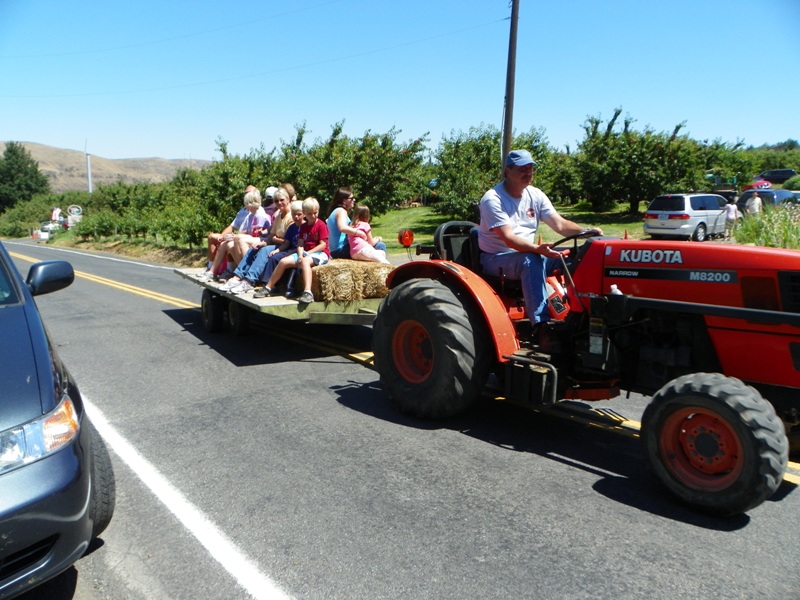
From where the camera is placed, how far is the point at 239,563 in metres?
3.25

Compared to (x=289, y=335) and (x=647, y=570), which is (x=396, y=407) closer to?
(x=647, y=570)

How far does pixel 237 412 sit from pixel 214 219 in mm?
17358

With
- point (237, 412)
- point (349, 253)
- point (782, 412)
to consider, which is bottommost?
point (237, 412)

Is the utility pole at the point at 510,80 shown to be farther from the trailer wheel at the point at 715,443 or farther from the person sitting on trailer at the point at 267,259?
the trailer wheel at the point at 715,443

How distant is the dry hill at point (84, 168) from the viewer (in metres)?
142

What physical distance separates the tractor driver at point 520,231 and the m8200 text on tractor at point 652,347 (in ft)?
0.48

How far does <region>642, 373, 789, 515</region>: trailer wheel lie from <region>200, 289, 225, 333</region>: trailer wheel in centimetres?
644

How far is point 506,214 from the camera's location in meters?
5.25

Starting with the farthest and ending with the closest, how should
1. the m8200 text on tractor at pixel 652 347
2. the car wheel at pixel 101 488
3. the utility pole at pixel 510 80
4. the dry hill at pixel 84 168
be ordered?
1. the dry hill at pixel 84 168
2. the utility pole at pixel 510 80
3. the m8200 text on tractor at pixel 652 347
4. the car wheel at pixel 101 488

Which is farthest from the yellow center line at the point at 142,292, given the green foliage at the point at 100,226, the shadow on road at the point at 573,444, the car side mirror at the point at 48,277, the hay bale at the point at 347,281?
the green foliage at the point at 100,226

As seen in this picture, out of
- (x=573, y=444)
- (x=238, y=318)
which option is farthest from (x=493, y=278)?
(x=238, y=318)

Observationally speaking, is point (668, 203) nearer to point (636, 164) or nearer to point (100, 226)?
point (636, 164)

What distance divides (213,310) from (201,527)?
5.61 m

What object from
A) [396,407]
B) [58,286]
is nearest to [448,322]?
[396,407]
